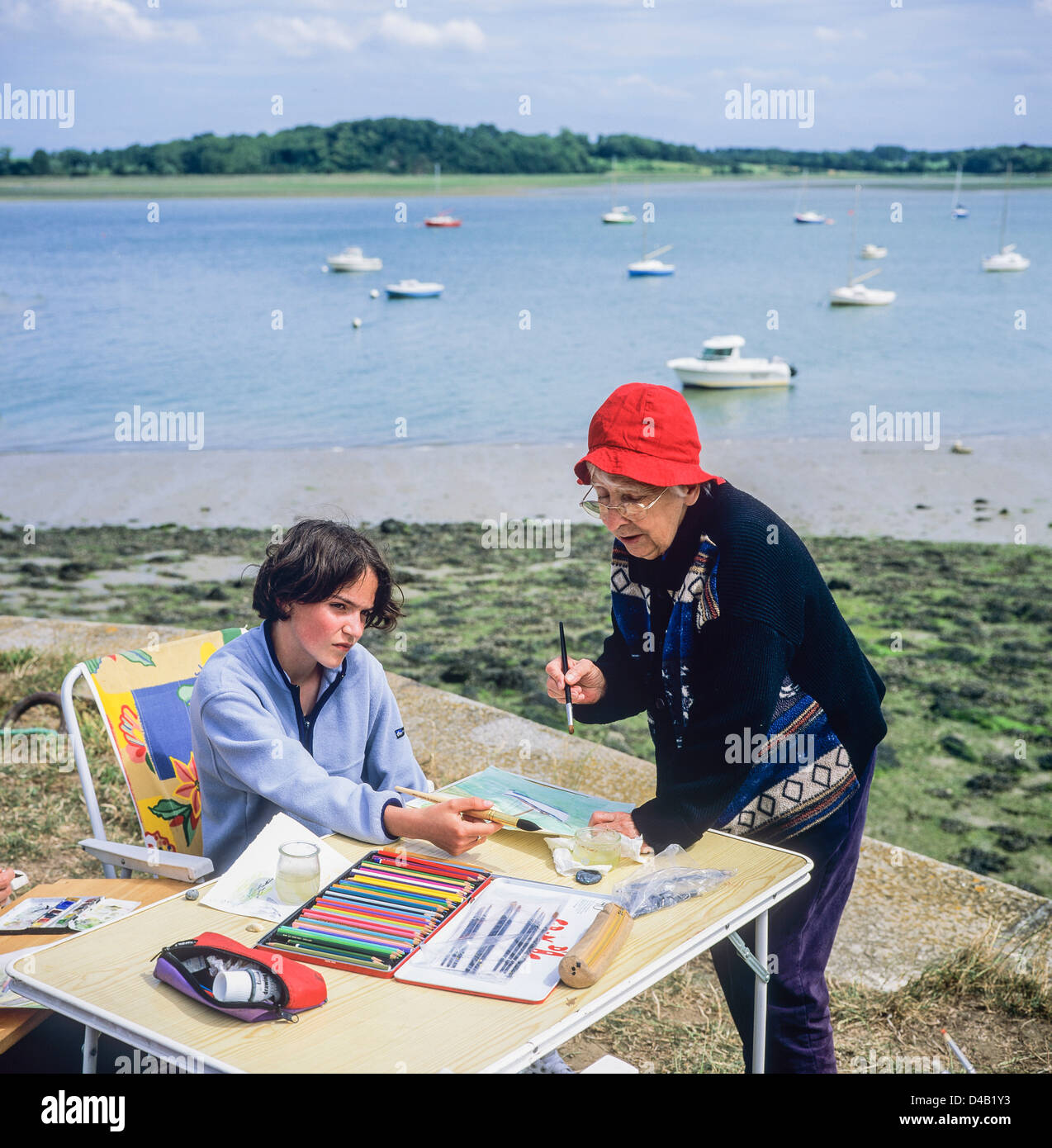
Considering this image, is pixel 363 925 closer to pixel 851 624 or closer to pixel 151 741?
pixel 151 741

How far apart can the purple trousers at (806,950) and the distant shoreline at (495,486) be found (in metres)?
9.64

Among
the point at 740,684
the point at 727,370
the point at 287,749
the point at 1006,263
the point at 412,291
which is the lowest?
the point at 287,749

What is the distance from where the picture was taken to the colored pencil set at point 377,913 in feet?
7.52

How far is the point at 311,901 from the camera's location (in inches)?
98.1

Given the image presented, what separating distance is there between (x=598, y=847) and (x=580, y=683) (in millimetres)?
493

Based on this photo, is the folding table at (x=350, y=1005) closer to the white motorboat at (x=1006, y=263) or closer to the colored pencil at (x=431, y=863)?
the colored pencil at (x=431, y=863)

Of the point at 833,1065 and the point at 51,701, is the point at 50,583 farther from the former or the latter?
the point at 833,1065

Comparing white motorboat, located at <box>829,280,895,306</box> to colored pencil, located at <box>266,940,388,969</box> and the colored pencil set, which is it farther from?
colored pencil, located at <box>266,940,388,969</box>

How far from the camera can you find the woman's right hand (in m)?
3.02

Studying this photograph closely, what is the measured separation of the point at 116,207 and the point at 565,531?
439 ft

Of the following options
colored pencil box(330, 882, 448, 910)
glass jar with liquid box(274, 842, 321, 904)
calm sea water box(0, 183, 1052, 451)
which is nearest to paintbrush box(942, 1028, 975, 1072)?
colored pencil box(330, 882, 448, 910)

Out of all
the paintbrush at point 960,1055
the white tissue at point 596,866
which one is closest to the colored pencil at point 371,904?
the white tissue at point 596,866

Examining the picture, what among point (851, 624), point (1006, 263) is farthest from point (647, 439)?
point (1006, 263)

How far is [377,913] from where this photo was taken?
8.05 ft
